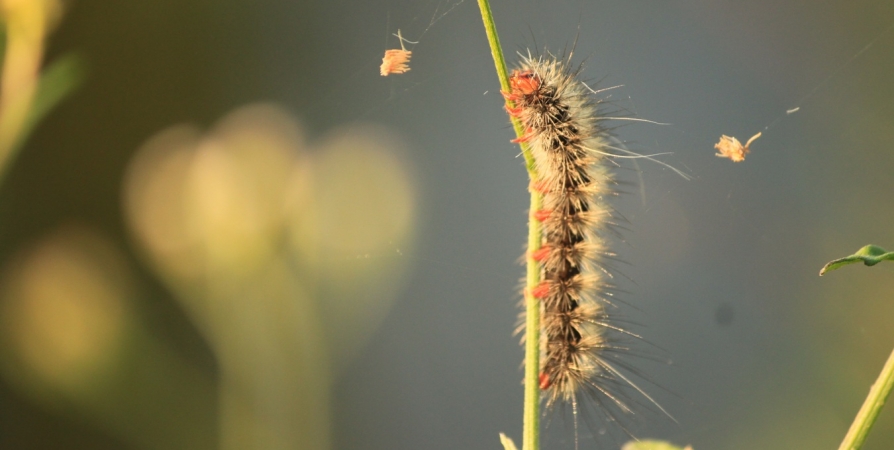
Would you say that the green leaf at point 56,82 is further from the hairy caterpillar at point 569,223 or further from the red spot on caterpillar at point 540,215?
the red spot on caterpillar at point 540,215

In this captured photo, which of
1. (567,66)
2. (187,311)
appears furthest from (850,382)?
(187,311)

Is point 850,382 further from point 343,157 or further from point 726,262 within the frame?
point 343,157

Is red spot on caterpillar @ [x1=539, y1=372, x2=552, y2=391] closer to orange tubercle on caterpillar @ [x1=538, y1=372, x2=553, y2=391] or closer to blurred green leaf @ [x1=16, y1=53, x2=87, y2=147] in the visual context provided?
orange tubercle on caterpillar @ [x1=538, y1=372, x2=553, y2=391]

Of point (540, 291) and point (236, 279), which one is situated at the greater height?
point (540, 291)

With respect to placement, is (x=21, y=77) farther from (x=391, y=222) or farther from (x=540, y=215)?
(x=540, y=215)

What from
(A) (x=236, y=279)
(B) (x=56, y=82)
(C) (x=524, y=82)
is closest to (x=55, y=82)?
(B) (x=56, y=82)

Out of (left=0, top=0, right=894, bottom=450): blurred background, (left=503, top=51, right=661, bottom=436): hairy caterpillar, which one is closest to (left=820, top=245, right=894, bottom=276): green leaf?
(left=503, top=51, right=661, bottom=436): hairy caterpillar

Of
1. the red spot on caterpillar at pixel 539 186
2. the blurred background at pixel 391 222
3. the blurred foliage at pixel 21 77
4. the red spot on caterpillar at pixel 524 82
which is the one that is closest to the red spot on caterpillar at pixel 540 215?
the red spot on caterpillar at pixel 539 186
